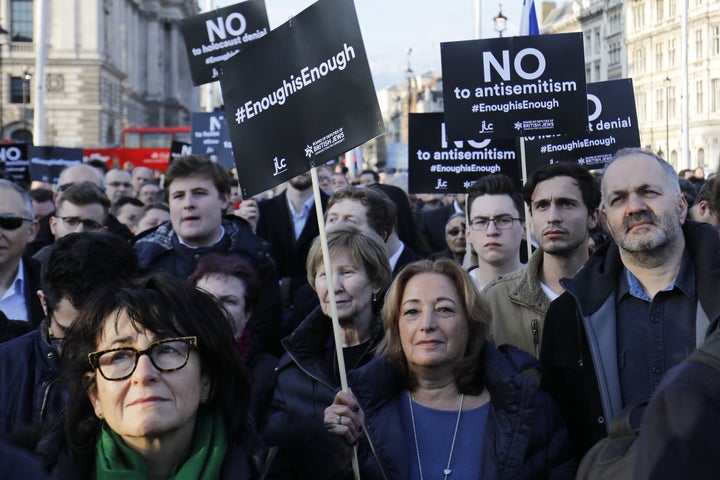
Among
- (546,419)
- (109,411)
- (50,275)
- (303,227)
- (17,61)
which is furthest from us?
(17,61)

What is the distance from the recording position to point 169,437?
3.22 meters

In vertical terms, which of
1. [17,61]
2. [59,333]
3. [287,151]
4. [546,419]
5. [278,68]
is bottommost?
[546,419]

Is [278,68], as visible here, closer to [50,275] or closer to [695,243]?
[50,275]

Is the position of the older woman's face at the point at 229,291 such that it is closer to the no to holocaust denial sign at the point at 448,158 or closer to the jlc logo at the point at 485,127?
the jlc logo at the point at 485,127

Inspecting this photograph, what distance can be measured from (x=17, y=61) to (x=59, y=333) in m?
64.6

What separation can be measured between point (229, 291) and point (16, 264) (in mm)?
1568

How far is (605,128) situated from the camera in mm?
8070

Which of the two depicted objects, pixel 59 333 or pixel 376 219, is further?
pixel 376 219

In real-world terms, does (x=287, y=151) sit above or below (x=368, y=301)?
above

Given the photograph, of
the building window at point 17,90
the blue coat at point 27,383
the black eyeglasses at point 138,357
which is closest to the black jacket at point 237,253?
the blue coat at point 27,383

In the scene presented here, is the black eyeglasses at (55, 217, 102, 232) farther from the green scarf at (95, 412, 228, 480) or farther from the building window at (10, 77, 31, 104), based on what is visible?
the building window at (10, 77, 31, 104)

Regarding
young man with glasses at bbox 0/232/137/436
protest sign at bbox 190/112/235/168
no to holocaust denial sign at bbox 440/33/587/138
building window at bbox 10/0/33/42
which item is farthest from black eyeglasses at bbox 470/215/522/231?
building window at bbox 10/0/33/42

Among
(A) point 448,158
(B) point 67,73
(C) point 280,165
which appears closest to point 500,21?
(A) point 448,158

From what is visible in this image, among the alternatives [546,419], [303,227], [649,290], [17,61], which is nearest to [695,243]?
[649,290]
